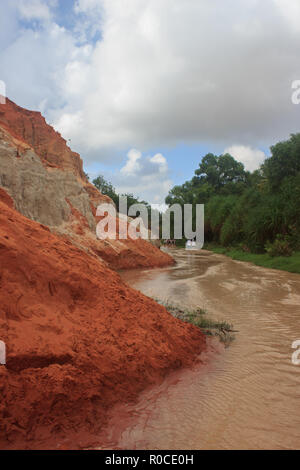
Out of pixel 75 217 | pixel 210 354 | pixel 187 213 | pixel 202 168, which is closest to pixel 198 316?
pixel 210 354

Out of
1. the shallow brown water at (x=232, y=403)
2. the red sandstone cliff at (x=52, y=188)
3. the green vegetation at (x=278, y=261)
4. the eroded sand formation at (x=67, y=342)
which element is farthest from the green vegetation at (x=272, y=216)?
the eroded sand formation at (x=67, y=342)

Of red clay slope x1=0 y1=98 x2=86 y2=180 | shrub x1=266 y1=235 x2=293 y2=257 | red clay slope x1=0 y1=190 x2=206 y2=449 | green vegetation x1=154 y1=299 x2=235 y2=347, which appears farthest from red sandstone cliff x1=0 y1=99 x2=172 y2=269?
red clay slope x1=0 y1=190 x2=206 y2=449

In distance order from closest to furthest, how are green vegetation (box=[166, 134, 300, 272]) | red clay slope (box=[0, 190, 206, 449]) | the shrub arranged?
red clay slope (box=[0, 190, 206, 449])
the shrub
green vegetation (box=[166, 134, 300, 272])


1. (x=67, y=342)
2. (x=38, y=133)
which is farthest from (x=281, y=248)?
(x=67, y=342)

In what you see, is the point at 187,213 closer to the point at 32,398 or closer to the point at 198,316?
the point at 198,316

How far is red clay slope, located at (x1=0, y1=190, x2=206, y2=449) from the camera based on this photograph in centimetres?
198

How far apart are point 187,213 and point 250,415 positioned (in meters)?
35.4

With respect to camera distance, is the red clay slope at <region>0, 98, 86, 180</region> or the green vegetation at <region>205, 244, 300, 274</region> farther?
the red clay slope at <region>0, 98, 86, 180</region>

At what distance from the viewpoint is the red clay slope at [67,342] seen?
1977mm

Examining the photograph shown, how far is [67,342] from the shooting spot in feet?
8.22

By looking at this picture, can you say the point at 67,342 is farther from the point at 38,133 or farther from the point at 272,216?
the point at 272,216

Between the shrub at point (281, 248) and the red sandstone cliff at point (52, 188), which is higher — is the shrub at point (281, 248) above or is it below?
below

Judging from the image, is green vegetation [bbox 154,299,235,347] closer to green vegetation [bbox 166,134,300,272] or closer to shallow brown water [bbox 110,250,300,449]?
shallow brown water [bbox 110,250,300,449]

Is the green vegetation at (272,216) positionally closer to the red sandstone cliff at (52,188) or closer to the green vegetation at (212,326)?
the red sandstone cliff at (52,188)
